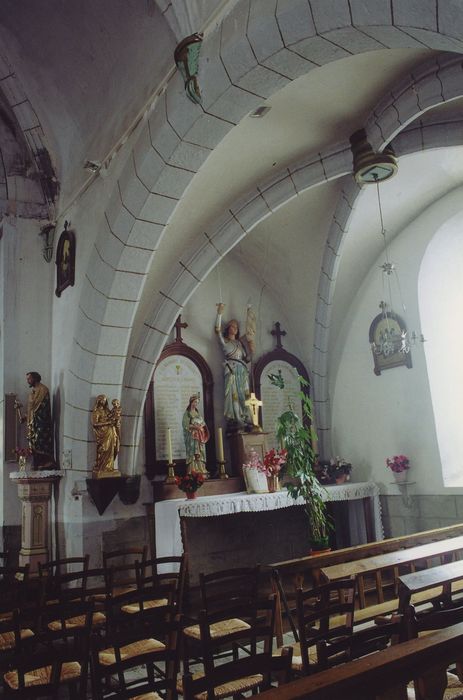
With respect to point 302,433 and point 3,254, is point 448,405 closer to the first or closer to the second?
point 302,433

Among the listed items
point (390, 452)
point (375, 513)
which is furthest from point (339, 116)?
point (375, 513)

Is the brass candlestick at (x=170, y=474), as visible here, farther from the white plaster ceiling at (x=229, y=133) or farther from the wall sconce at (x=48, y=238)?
the wall sconce at (x=48, y=238)

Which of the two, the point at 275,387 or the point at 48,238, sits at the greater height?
the point at 48,238

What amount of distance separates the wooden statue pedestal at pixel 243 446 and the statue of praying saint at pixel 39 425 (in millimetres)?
2340

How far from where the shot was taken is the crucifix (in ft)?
25.8

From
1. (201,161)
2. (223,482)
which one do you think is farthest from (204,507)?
(201,161)

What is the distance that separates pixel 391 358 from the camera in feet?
26.6

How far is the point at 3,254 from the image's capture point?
771cm

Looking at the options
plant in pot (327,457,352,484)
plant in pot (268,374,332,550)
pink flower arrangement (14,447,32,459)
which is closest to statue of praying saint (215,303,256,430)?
plant in pot (327,457,352,484)

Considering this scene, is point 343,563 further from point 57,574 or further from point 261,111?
point 261,111

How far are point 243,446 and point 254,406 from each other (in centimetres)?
55

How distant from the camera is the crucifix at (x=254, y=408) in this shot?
7.87 meters

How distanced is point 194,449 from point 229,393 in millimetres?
1018

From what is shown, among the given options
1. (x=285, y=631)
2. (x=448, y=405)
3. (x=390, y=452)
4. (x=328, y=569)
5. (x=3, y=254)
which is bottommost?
(x=285, y=631)
